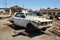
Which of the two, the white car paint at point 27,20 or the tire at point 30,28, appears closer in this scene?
the white car paint at point 27,20

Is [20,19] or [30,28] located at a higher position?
[20,19]

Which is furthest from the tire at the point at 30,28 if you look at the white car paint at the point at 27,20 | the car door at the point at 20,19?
the car door at the point at 20,19

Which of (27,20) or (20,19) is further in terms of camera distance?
(20,19)

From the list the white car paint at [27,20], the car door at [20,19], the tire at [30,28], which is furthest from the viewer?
the car door at [20,19]

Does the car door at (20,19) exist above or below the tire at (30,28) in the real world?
above

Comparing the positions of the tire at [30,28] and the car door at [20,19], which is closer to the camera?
the tire at [30,28]

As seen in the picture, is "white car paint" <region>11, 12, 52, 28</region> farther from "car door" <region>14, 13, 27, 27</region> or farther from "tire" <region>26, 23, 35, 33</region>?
"tire" <region>26, 23, 35, 33</region>

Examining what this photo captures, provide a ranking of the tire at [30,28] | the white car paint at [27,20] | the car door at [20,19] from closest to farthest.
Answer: the white car paint at [27,20] < the tire at [30,28] < the car door at [20,19]

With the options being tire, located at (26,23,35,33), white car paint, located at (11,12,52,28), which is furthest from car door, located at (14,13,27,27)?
tire, located at (26,23,35,33)

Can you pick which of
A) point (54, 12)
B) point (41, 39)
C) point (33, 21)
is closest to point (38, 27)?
point (33, 21)

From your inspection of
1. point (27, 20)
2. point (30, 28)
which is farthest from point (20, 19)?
point (30, 28)

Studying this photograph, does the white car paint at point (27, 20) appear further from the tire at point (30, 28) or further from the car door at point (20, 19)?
the tire at point (30, 28)

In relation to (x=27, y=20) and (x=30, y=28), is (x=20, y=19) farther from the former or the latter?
(x=30, y=28)

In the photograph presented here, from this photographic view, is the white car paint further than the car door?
No
